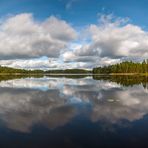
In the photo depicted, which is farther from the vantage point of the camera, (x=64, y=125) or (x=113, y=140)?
(x=64, y=125)

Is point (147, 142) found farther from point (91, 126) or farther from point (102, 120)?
point (102, 120)

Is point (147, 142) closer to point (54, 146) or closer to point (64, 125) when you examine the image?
point (54, 146)

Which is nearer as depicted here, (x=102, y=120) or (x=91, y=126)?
(x=91, y=126)

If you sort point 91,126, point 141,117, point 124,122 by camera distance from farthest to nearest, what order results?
point 141,117
point 124,122
point 91,126

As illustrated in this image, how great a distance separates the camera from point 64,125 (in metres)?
15.6

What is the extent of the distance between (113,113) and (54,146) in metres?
9.15

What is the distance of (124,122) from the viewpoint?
1631 cm

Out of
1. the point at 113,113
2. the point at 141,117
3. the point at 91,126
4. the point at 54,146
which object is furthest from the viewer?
the point at 113,113

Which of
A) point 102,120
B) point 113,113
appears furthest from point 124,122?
point 113,113

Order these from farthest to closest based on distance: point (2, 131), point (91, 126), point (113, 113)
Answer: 1. point (113, 113)
2. point (91, 126)
3. point (2, 131)

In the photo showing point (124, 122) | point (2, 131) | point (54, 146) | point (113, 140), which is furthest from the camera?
point (124, 122)

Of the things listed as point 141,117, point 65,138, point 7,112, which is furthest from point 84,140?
point 7,112

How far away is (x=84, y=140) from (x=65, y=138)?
3.42 ft

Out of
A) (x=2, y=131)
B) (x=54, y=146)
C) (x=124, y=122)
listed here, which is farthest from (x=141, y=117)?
(x=2, y=131)
